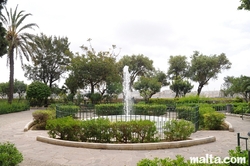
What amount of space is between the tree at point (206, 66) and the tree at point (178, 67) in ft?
7.80

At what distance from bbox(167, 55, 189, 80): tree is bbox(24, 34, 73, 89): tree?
64.9 feet

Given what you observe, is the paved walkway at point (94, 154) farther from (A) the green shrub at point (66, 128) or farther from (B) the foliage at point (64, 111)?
(B) the foliage at point (64, 111)

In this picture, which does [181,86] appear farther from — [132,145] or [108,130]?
[132,145]

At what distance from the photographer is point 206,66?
40438mm

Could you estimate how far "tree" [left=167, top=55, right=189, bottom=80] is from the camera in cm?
4494

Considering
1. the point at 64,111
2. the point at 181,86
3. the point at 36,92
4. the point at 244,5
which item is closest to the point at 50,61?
the point at 36,92

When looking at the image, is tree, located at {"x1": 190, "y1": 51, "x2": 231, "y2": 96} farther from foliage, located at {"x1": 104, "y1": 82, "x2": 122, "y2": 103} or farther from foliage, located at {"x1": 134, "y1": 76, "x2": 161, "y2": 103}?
foliage, located at {"x1": 104, "y1": 82, "x2": 122, "y2": 103}

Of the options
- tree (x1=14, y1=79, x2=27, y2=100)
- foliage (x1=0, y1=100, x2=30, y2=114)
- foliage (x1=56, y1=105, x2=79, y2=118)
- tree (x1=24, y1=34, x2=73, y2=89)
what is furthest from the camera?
tree (x1=14, y1=79, x2=27, y2=100)

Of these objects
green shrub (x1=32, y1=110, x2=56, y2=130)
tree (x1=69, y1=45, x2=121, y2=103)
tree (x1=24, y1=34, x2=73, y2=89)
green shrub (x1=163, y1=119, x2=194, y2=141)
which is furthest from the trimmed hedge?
tree (x1=24, y1=34, x2=73, y2=89)

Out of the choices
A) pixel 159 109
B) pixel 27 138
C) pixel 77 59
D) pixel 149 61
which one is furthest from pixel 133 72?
pixel 27 138

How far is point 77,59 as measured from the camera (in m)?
29.3

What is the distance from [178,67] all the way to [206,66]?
238 inches

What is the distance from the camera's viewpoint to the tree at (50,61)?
3728 centimetres

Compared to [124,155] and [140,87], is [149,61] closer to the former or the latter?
[140,87]
